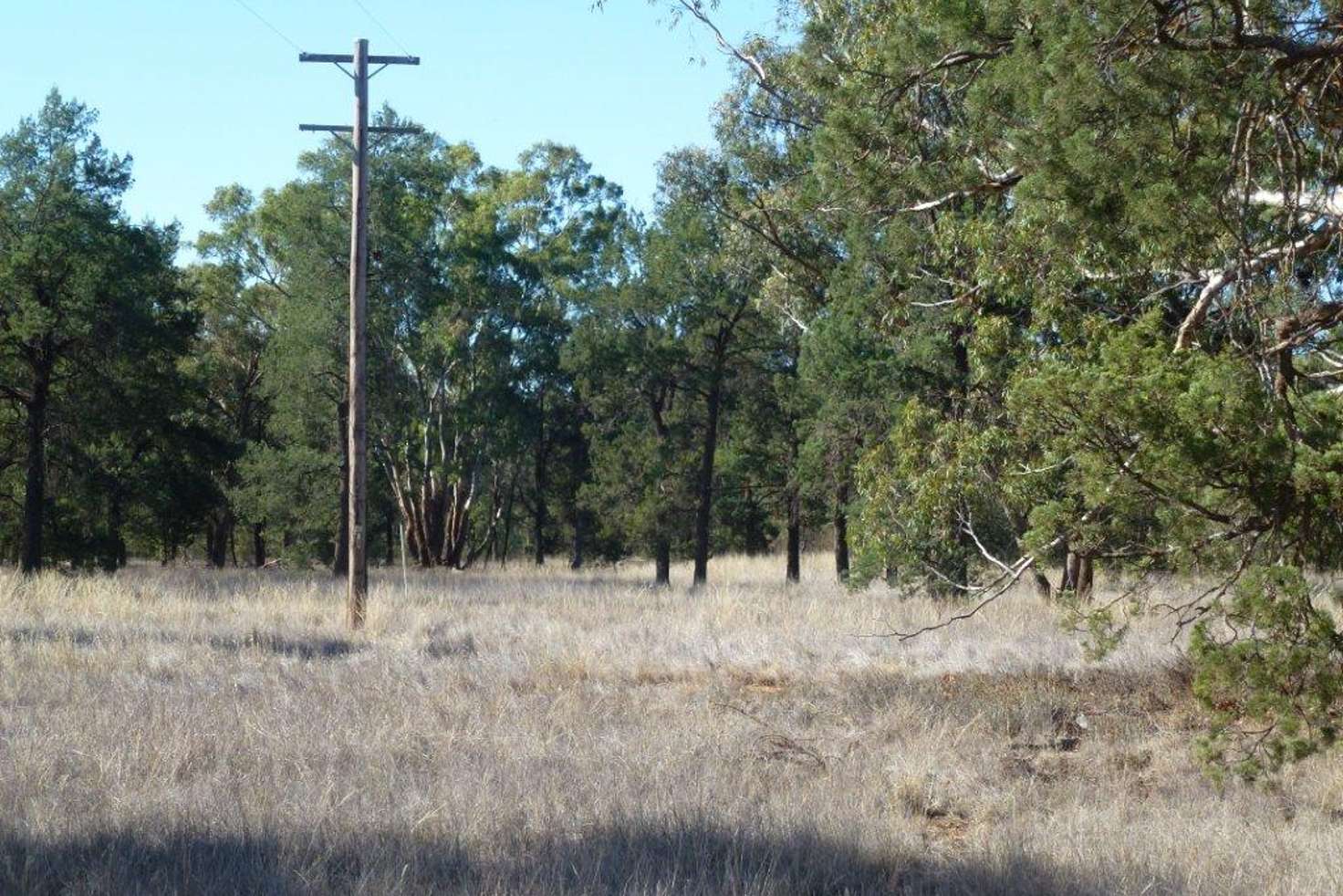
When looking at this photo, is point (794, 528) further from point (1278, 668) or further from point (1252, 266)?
point (1278, 668)

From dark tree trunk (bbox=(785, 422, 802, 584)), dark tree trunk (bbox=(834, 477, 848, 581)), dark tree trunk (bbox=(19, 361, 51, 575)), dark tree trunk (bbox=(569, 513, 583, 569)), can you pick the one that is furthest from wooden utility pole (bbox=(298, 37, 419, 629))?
dark tree trunk (bbox=(569, 513, 583, 569))

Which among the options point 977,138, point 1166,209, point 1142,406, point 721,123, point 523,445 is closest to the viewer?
point 1142,406

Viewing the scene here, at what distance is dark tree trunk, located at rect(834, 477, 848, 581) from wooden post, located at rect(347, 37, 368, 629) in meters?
6.28

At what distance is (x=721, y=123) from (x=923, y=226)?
12.4 m

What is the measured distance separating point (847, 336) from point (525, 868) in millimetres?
14244

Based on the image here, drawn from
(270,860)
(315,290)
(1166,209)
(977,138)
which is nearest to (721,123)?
(315,290)

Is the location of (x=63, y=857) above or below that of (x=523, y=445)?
below

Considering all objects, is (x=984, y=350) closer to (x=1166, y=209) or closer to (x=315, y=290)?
(x=1166, y=209)

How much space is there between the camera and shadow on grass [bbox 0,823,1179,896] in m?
5.83

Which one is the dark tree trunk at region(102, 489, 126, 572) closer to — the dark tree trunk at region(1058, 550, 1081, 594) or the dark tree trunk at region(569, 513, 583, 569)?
the dark tree trunk at region(569, 513, 583, 569)

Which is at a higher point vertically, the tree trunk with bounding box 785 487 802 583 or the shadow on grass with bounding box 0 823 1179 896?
the tree trunk with bounding box 785 487 802 583

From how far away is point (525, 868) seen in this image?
6176 mm

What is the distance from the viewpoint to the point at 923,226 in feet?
42.9

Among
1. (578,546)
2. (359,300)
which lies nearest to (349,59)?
(359,300)
